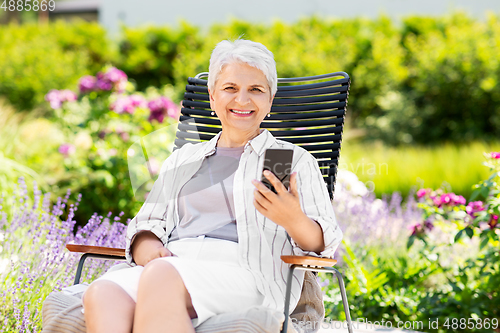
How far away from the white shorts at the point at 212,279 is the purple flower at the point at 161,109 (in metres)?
2.61

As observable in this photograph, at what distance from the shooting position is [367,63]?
965cm

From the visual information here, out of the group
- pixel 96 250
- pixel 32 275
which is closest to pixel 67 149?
pixel 32 275

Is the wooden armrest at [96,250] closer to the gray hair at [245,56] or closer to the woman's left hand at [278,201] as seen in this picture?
the woman's left hand at [278,201]

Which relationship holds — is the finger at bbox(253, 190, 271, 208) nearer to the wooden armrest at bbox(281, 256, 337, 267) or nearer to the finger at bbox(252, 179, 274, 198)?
the finger at bbox(252, 179, 274, 198)

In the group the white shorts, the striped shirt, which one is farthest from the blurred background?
the white shorts

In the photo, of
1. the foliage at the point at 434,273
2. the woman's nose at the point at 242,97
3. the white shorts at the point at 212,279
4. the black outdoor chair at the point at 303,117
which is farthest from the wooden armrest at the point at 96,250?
the foliage at the point at 434,273

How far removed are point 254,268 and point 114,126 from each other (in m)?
2.98

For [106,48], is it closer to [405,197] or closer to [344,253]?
[405,197]

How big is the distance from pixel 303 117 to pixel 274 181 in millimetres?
1085

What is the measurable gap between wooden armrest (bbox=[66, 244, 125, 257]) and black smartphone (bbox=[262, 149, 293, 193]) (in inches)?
27.2

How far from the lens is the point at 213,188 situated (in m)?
1.90

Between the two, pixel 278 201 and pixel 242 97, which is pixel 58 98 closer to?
pixel 242 97

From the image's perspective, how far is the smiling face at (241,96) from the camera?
1869 millimetres

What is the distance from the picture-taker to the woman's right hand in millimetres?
1782
